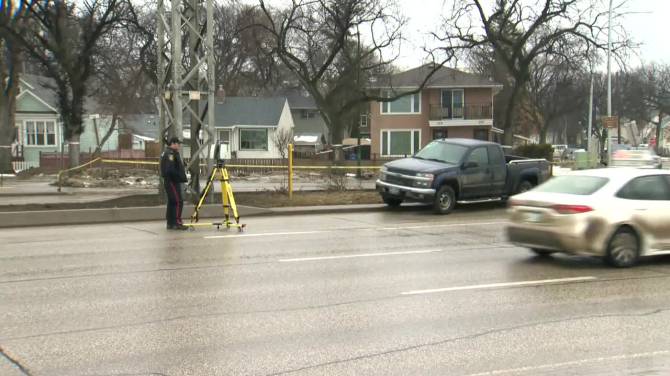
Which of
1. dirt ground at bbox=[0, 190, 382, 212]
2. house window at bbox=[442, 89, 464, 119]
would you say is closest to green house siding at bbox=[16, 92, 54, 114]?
house window at bbox=[442, 89, 464, 119]

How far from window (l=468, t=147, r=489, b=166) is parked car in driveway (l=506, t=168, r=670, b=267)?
804 cm

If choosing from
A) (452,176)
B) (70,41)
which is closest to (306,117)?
(70,41)

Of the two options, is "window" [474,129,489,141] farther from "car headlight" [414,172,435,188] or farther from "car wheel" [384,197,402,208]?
"car headlight" [414,172,435,188]

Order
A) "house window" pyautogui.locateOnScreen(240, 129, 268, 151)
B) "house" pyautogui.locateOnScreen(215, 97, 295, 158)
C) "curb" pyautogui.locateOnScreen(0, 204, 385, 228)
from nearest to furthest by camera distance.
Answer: "curb" pyautogui.locateOnScreen(0, 204, 385, 228), "house" pyautogui.locateOnScreen(215, 97, 295, 158), "house window" pyautogui.locateOnScreen(240, 129, 268, 151)

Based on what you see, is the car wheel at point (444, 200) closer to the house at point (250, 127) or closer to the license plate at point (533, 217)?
the license plate at point (533, 217)

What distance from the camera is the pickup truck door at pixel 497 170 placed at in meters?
18.9

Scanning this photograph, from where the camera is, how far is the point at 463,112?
5250 centimetres

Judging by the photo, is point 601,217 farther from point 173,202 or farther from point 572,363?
point 173,202

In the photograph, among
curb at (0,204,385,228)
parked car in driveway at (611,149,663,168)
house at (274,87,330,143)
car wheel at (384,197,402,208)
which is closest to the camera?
curb at (0,204,385,228)

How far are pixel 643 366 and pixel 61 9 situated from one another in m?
33.3

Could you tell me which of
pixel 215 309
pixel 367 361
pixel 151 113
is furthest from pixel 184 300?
pixel 151 113

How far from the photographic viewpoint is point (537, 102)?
75.2 metres

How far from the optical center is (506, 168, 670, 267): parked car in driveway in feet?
31.4

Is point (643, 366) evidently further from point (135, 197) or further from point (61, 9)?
point (61, 9)
